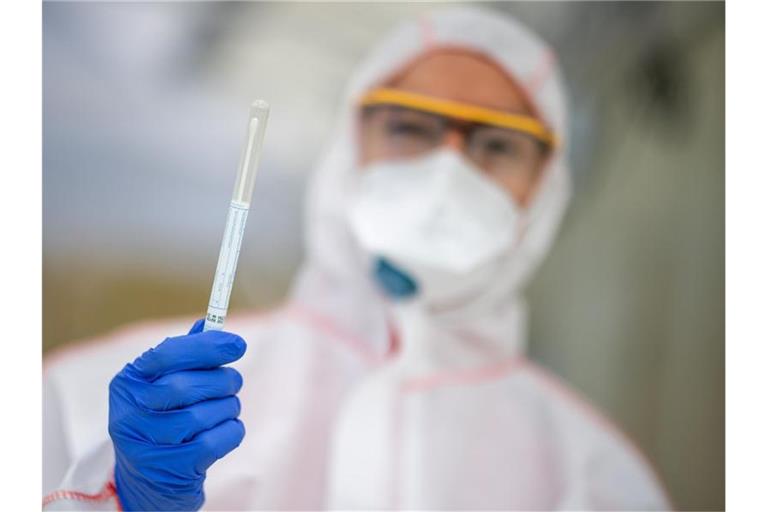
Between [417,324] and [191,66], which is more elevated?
[191,66]

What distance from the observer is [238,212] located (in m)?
0.69

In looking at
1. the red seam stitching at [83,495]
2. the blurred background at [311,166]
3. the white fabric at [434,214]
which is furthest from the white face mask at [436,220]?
the red seam stitching at [83,495]

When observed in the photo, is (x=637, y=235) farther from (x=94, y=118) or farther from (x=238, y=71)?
(x=94, y=118)

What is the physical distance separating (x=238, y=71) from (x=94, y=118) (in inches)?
10.6

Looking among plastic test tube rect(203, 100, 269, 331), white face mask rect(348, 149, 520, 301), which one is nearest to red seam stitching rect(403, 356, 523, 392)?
white face mask rect(348, 149, 520, 301)

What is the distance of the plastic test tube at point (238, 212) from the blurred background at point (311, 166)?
539 millimetres

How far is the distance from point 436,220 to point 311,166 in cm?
40

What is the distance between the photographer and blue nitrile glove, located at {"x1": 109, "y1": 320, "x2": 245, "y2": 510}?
703mm

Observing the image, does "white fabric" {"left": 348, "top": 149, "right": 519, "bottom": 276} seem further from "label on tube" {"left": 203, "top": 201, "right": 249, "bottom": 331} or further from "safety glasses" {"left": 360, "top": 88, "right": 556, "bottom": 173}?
"label on tube" {"left": 203, "top": 201, "right": 249, "bottom": 331}

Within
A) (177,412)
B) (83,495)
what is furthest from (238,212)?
(83,495)
